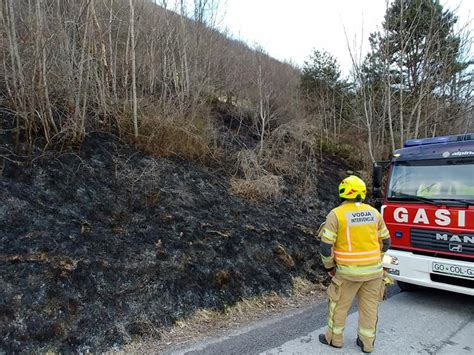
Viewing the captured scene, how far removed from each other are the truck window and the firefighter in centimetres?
180

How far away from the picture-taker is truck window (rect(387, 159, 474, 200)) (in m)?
4.80

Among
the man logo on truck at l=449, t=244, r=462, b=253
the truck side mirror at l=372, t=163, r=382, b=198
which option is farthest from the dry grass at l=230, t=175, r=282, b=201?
the man logo on truck at l=449, t=244, r=462, b=253

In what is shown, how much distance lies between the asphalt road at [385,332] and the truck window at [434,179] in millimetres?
1522

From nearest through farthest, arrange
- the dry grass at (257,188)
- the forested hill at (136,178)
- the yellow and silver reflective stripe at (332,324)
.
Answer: the yellow and silver reflective stripe at (332,324)
the forested hill at (136,178)
the dry grass at (257,188)

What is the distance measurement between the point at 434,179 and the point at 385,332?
7.46ft

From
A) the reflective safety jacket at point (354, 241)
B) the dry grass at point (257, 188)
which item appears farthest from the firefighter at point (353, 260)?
the dry grass at point (257, 188)

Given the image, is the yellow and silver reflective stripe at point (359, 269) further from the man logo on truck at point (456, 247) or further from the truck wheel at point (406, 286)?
the truck wheel at point (406, 286)

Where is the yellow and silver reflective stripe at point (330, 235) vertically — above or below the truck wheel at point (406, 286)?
above

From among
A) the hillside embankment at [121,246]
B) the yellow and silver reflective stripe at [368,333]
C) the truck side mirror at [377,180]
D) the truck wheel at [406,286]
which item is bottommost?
the truck wheel at [406,286]

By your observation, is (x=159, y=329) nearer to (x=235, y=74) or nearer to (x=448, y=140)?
(x=448, y=140)

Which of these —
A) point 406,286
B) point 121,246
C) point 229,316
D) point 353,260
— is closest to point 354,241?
point 353,260

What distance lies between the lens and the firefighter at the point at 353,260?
361 cm

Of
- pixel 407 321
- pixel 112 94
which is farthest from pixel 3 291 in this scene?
pixel 112 94

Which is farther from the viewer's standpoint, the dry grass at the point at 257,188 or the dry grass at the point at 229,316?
the dry grass at the point at 257,188
